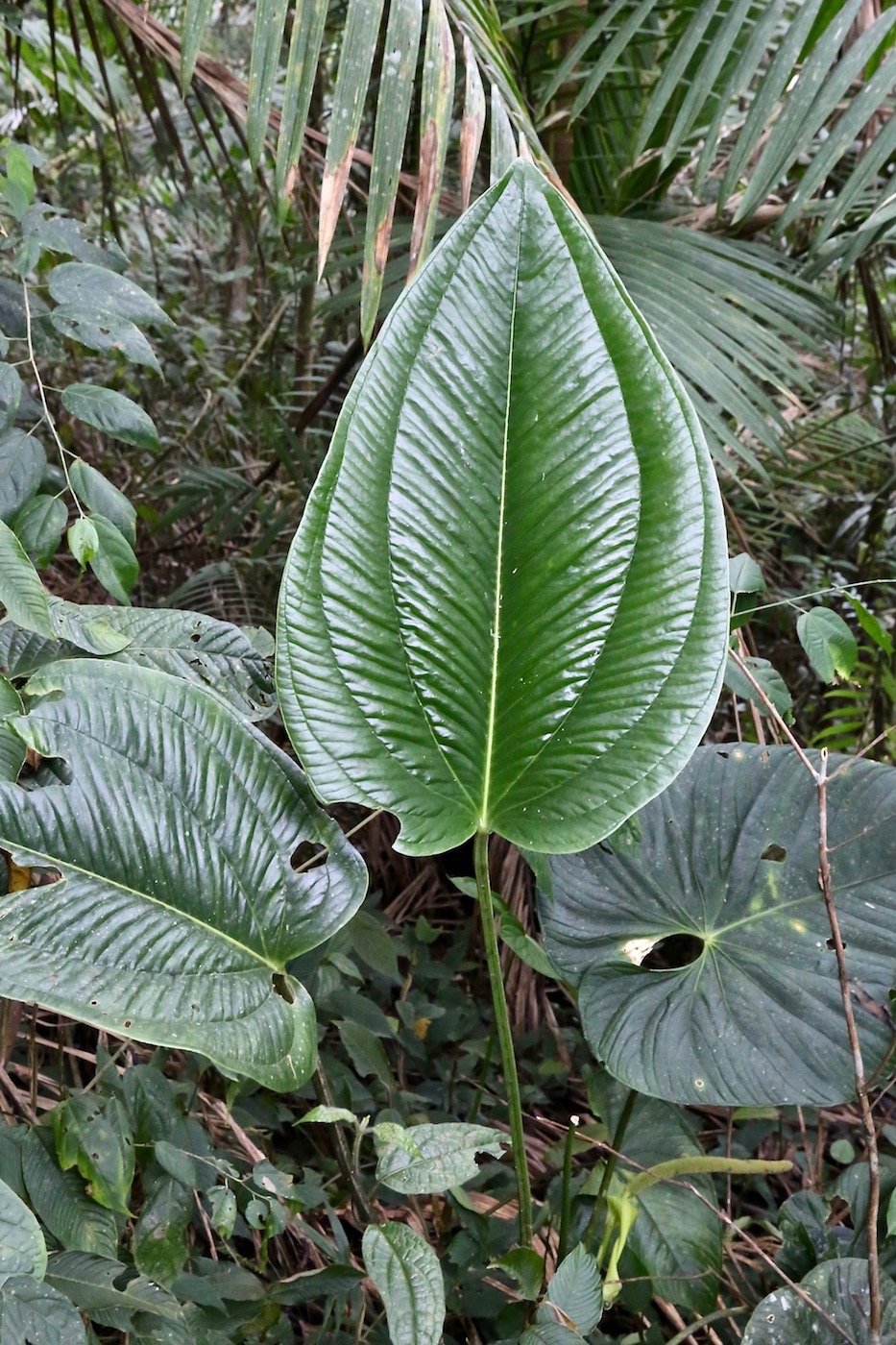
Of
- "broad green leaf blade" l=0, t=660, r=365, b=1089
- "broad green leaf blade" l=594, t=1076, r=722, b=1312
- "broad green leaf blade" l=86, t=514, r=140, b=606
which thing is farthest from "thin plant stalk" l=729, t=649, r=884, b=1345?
"broad green leaf blade" l=86, t=514, r=140, b=606

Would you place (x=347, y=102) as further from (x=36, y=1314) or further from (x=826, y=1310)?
(x=826, y=1310)

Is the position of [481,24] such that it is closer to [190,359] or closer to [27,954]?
[27,954]

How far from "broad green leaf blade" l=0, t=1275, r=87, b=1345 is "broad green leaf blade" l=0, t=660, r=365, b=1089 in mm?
158

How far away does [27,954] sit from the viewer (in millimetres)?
546

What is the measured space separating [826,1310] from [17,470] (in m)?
0.97

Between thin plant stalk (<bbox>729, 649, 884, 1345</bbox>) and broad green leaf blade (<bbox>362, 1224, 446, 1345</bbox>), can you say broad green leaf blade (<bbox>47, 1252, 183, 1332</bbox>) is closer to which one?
broad green leaf blade (<bbox>362, 1224, 446, 1345</bbox>)

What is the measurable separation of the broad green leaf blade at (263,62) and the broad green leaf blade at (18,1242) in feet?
2.98

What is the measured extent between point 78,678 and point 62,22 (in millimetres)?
3526

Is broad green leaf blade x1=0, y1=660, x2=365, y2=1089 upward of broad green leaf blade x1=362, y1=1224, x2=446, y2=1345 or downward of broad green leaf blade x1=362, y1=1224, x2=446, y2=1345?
upward

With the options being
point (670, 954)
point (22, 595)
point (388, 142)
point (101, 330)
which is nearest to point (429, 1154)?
point (22, 595)

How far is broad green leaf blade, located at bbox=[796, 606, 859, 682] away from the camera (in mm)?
980

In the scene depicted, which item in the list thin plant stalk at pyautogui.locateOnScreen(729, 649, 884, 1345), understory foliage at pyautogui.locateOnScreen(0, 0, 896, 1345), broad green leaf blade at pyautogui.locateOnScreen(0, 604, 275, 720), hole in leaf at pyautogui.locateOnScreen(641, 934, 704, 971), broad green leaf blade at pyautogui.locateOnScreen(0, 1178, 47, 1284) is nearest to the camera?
broad green leaf blade at pyautogui.locateOnScreen(0, 1178, 47, 1284)

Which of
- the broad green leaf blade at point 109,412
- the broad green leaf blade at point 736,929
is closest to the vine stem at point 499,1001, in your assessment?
the broad green leaf blade at point 736,929

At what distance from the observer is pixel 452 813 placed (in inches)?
26.1
